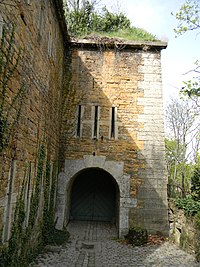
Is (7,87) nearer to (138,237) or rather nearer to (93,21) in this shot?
(138,237)

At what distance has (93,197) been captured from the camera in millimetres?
11656

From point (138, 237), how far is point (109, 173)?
2130 millimetres

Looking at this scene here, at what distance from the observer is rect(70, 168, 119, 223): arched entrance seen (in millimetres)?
11398

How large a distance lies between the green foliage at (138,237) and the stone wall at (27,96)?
9.56 feet

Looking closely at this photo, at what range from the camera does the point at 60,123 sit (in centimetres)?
884

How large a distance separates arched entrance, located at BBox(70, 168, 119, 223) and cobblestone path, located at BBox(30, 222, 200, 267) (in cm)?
303

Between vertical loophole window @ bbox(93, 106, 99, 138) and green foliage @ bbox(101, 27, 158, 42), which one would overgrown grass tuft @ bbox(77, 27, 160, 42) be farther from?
vertical loophole window @ bbox(93, 106, 99, 138)

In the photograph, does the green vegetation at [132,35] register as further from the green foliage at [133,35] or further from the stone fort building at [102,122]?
the stone fort building at [102,122]

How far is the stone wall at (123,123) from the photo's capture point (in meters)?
8.40

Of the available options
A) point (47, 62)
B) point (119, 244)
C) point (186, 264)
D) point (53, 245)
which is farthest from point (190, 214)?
point (47, 62)

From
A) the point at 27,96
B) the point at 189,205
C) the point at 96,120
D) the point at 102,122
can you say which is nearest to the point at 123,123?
the point at 102,122

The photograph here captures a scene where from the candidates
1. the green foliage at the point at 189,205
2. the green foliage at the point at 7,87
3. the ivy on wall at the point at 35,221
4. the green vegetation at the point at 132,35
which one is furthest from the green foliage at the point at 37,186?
the green vegetation at the point at 132,35

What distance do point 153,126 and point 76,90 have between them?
9.70 ft

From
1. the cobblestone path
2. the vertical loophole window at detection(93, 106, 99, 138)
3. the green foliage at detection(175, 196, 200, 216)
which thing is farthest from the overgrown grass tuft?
the cobblestone path
